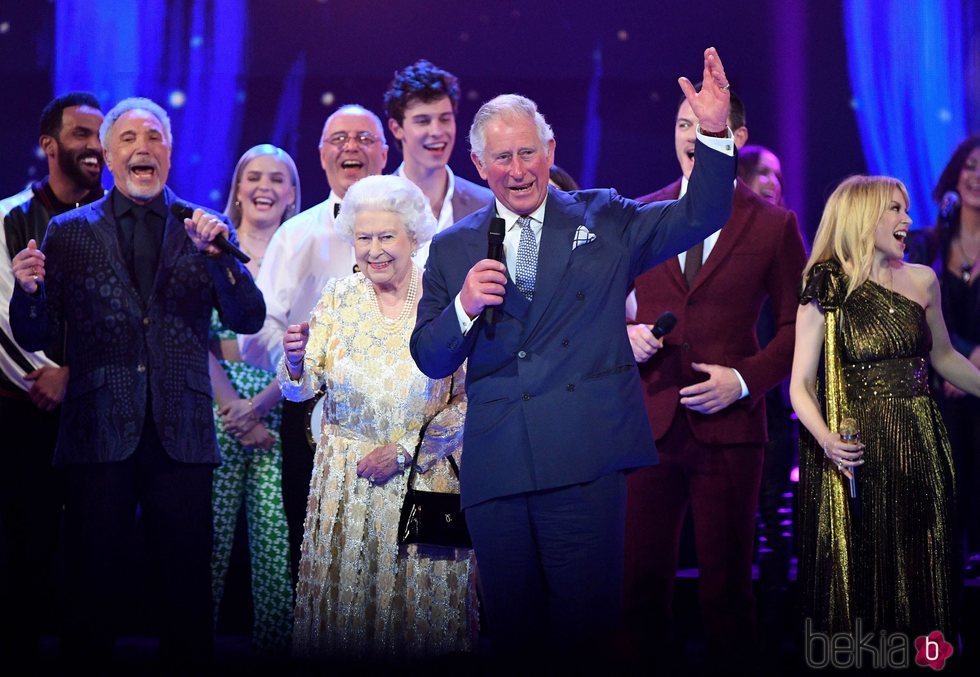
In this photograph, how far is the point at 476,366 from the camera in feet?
9.12

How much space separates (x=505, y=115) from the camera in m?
2.79

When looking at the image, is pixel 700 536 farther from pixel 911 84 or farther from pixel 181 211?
pixel 911 84

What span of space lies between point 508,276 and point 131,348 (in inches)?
56.2

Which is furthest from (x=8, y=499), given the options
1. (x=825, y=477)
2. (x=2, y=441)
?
(x=825, y=477)

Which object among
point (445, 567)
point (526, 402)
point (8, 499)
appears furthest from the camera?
point (8, 499)

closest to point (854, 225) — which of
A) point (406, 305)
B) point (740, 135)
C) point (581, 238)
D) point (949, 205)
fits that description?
point (740, 135)

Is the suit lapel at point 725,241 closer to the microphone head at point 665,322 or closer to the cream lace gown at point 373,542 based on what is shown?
the microphone head at point 665,322

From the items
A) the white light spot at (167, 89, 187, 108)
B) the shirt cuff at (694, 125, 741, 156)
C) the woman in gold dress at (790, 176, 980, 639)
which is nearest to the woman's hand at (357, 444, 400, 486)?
the woman in gold dress at (790, 176, 980, 639)

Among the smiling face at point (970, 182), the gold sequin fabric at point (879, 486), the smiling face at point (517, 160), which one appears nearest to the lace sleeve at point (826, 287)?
the gold sequin fabric at point (879, 486)

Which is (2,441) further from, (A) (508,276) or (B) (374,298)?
(A) (508,276)

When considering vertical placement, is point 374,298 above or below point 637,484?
above

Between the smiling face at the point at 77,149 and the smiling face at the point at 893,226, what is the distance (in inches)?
109

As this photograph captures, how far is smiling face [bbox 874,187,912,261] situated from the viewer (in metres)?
3.46

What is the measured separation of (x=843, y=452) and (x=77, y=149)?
9.44 feet
